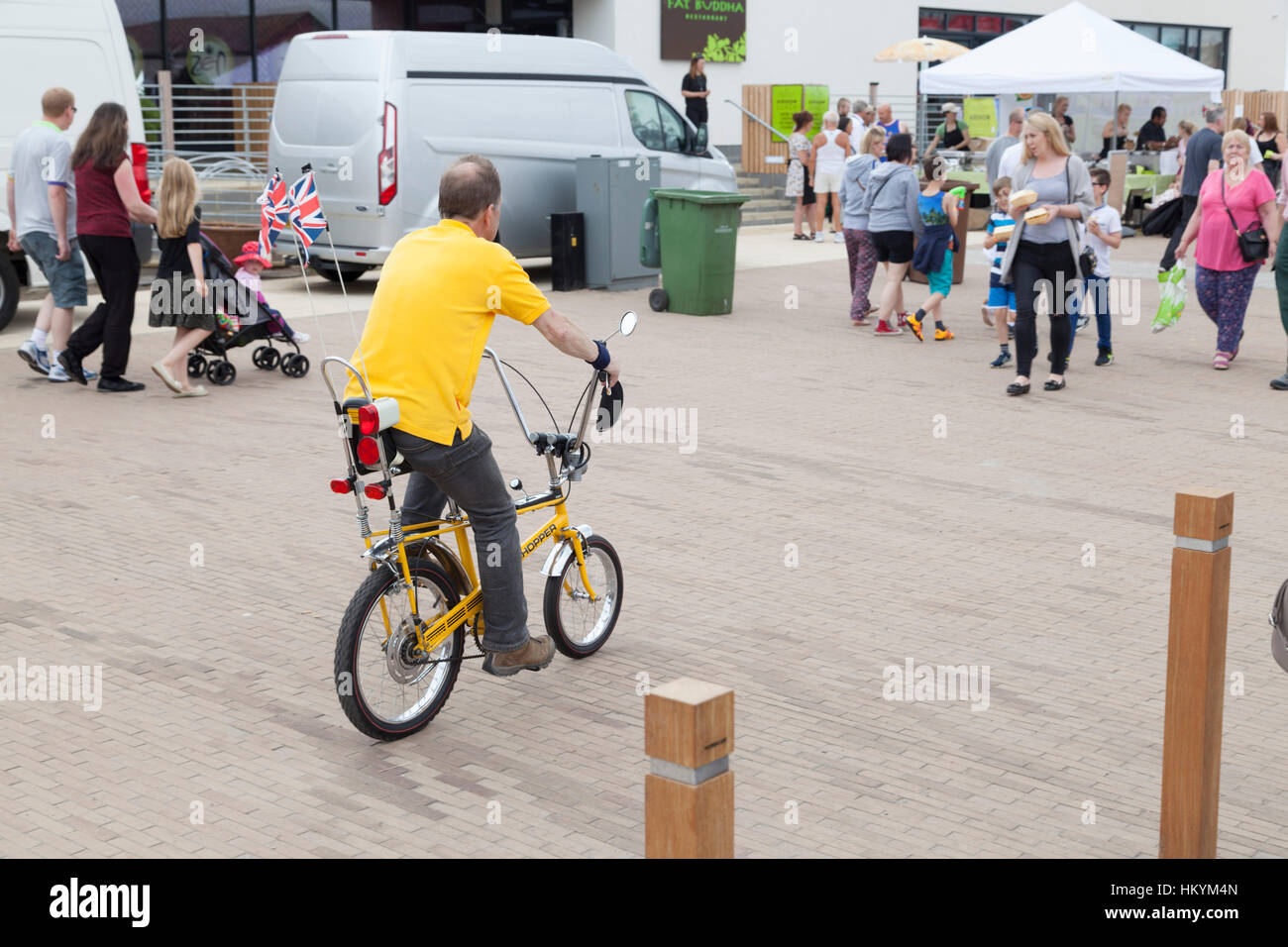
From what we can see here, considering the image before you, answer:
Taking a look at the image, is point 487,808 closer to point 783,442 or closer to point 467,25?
point 783,442

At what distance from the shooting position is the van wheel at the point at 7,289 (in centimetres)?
1239

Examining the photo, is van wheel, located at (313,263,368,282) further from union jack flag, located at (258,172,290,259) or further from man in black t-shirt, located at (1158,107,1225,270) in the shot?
man in black t-shirt, located at (1158,107,1225,270)

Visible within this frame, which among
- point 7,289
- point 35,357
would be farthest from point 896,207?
point 7,289

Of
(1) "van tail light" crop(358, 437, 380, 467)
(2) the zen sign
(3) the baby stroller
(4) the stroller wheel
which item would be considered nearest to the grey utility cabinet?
(3) the baby stroller

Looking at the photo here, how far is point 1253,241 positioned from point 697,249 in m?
5.15

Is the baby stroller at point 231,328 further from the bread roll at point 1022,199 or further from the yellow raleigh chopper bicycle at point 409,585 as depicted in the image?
the yellow raleigh chopper bicycle at point 409,585

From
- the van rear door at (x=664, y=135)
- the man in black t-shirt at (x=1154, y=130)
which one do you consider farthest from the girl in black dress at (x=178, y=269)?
the man in black t-shirt at (x=1154, y=130)

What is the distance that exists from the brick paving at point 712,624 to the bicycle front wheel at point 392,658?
0.12m

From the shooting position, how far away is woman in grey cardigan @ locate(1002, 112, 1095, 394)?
9.91 meters

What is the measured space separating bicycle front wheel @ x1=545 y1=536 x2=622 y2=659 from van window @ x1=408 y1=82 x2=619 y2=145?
1051 cm

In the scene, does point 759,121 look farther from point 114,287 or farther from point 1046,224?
point 114,287

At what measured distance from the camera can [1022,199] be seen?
387 inches

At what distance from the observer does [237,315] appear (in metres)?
10.4
